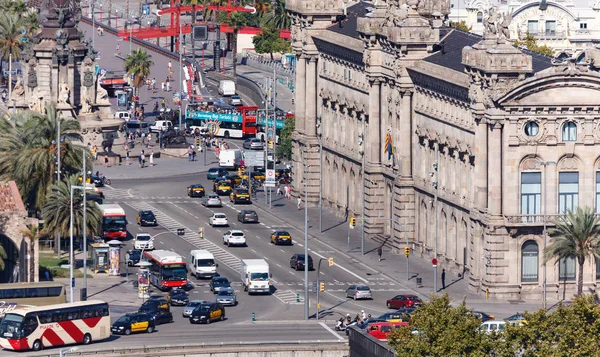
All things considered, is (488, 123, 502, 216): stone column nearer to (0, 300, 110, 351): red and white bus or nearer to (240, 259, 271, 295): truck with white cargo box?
(240, 259, 271, 295): truck with white cargo box

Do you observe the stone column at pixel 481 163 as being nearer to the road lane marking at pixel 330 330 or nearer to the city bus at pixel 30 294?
the road lane marking at pixel 330 330

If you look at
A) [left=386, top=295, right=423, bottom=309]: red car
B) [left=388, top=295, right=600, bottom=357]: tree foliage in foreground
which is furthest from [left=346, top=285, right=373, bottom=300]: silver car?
[left=388, top=295, right=600, bottom=357]: tree foliage in foreground

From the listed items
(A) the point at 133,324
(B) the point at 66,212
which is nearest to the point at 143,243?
(B) the point at 66,212

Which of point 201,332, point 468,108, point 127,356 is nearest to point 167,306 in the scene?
point 201,332

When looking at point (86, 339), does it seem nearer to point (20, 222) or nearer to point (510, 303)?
point (20, 222)

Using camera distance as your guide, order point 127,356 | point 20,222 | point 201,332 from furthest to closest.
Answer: point 20,222 → point 201,332 → point 127,356

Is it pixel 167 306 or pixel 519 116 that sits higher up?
pixel 519 116
